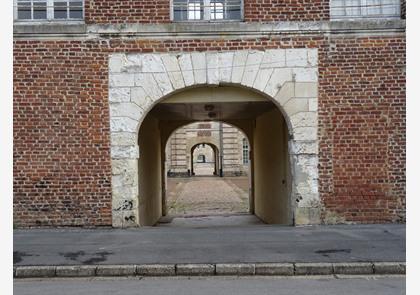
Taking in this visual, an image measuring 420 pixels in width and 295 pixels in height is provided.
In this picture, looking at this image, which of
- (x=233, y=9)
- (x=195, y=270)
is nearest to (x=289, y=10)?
(x=233, y=9)

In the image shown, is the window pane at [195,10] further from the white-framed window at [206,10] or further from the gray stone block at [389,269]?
the gray stone block at [389,269]

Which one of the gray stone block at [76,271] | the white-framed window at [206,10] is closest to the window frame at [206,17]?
the white-framed window at [206,10]

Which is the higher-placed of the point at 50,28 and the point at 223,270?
the point at 50,28

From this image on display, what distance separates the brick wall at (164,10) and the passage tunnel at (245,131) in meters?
1.73

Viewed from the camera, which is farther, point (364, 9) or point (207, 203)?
point (207, 203)

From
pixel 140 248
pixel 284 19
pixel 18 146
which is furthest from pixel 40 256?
pixel 284 19

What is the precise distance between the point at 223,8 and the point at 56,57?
151 inches

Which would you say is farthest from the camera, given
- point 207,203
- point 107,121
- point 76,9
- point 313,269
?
point 207,203

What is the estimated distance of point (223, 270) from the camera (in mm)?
6336

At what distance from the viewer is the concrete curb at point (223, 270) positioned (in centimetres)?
632

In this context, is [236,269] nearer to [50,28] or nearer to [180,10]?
[180,10]

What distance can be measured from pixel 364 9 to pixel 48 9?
7123 millimetres

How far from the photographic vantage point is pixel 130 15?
9.54 metres

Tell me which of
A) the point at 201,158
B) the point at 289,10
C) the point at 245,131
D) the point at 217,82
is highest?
the point at 289,10
